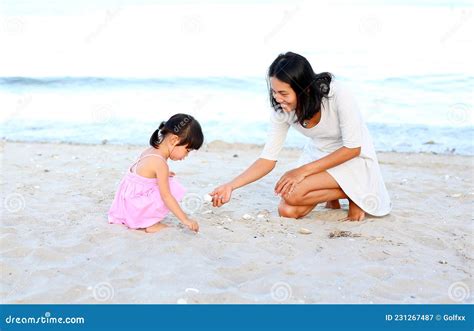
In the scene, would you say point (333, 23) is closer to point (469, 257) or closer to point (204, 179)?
point (204, 179)

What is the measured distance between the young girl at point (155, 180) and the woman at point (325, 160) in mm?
373

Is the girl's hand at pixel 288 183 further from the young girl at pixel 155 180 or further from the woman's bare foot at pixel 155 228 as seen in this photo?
the woman's bare foot at pixel 155 228

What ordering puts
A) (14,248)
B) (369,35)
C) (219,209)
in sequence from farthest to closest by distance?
1. (369,35)
2. (219,209)
3. (14,248)

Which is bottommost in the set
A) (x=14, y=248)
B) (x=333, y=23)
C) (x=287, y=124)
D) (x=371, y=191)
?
(x=14, y=248)

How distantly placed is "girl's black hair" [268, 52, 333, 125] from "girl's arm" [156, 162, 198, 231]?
2.92 feet

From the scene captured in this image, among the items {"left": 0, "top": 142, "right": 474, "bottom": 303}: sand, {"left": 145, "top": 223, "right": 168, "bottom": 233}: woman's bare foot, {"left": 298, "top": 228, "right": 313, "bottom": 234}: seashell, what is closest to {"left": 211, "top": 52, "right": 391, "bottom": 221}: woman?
{"left": 0, "top": 142, "right": 474, "bottom": 303}: sand

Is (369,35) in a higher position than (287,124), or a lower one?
higher

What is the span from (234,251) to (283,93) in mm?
1056

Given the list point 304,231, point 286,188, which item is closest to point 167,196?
point 286,188

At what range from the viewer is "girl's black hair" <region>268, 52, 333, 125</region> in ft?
11.9

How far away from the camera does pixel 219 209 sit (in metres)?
4.48

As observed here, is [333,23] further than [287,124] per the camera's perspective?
Yes

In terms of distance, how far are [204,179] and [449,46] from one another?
38.5 feet
